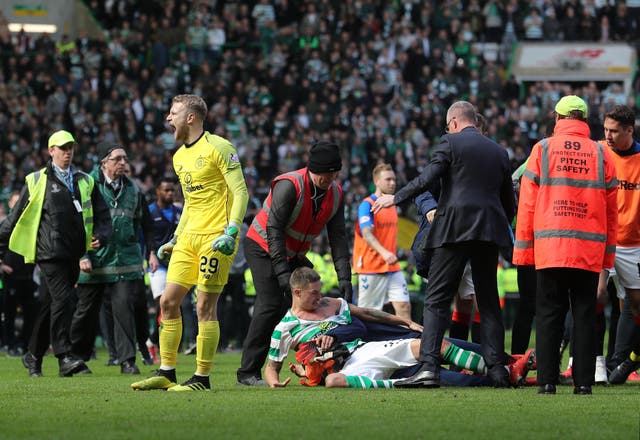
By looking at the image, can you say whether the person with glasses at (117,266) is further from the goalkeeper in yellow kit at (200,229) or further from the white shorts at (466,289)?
the white shorts at (466,289)

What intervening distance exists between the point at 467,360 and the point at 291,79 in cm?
2519

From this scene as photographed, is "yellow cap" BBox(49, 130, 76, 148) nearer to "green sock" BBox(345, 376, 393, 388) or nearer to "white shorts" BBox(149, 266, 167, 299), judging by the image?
"white shorts" BBox(149, 266, 167, 299)

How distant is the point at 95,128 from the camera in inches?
1234

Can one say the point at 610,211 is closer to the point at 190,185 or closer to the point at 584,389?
the point at 584,389

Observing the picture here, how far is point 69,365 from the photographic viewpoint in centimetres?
1355

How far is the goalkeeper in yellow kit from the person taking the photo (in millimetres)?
10508

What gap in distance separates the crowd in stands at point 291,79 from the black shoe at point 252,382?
56.8ft

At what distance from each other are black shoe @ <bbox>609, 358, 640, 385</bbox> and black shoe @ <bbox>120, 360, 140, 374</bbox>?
16.5 feet

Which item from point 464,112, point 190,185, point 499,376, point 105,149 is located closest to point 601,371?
point 499,376

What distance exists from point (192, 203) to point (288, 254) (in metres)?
1.16

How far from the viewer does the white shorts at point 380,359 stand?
11.0 m

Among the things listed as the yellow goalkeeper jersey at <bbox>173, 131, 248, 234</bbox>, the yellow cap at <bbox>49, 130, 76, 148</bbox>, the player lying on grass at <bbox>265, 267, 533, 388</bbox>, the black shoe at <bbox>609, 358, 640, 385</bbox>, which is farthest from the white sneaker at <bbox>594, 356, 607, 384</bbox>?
the yellow cap at <bbox>49, 130, 76, 148</bbox>

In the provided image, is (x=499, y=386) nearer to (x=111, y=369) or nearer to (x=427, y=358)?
(x=427, y=358)

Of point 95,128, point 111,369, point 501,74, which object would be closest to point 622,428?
point 111,369
